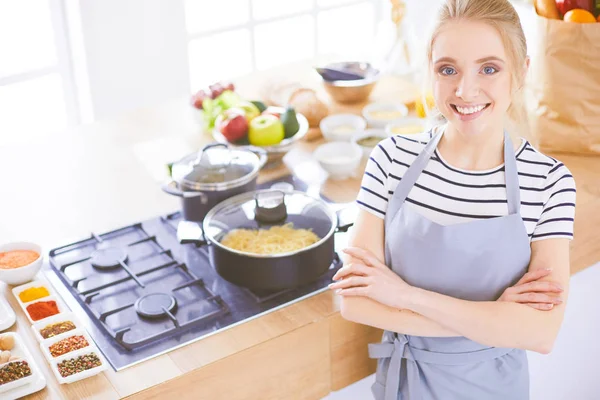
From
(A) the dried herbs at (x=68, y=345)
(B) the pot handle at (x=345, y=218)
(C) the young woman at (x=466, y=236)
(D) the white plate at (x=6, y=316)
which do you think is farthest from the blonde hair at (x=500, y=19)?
(D) the white plate at (x=6, y=316)

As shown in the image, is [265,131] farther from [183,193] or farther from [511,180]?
[511,180]

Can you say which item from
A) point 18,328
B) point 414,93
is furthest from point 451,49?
point 414,93

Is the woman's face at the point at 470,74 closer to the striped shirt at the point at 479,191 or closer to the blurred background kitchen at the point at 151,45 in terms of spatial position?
the striped shirt at the point at 479,191

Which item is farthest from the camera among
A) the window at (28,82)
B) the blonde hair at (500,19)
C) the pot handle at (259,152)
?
the window at (28,82)

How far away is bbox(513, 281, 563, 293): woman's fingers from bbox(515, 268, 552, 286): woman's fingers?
13 millimetres

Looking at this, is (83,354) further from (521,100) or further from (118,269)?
(521,100)

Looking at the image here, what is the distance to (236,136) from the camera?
2160 millimetres

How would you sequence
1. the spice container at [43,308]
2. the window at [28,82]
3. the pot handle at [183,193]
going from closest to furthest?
the spice container at [43,308] < the pot handle at [183,193] < the window at [28,82]

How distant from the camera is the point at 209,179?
1839 millimetres

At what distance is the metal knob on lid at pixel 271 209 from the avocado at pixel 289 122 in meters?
0.45

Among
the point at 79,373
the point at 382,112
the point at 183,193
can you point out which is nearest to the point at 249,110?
A: the point at 382,112

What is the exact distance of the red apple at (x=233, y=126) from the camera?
84.5 inches

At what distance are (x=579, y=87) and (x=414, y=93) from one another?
2.24 feet

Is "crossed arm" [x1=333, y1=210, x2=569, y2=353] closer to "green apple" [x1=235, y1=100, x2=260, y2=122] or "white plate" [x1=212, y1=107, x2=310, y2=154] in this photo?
"white plate" [x1=212, y1=107, x2=310, y2=154]
